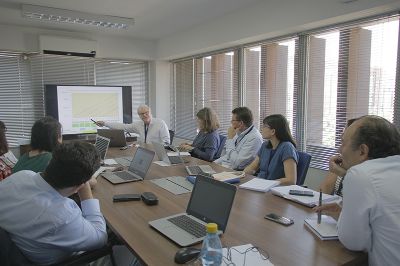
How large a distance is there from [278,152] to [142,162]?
1181 millimetres

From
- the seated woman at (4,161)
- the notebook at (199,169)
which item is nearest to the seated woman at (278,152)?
the notebook at (199,169)

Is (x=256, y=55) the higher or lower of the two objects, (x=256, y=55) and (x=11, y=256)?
the higher

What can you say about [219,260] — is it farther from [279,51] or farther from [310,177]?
[279,51]

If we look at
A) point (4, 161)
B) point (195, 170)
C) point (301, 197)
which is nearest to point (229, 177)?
point (195, 170)

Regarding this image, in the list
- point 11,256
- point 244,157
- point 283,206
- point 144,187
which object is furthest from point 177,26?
point 11,256

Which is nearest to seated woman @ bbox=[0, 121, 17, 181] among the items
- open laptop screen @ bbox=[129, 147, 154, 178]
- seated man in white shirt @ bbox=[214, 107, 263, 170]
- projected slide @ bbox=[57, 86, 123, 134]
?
open laptop screen @ bbox=[129, 147, 154, 178]

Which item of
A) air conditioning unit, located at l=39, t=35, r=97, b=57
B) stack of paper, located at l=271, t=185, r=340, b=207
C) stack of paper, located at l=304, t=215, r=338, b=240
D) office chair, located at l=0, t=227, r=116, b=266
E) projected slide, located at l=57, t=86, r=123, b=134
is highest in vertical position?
air conditioning unit, located at l=39, t=35, r=97, b=57

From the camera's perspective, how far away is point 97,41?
5.65 metres

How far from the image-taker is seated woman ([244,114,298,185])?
2.58 meters

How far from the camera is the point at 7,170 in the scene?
269 centimetres

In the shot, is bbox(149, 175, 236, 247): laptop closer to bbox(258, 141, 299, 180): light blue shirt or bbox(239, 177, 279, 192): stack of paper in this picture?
→ bbox(239, 177, 279, 192): stack of paper

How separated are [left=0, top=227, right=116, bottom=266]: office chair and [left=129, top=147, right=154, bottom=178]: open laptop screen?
3.27 feet

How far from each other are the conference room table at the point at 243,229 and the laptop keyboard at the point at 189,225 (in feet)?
0.31

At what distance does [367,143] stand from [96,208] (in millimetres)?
1399
